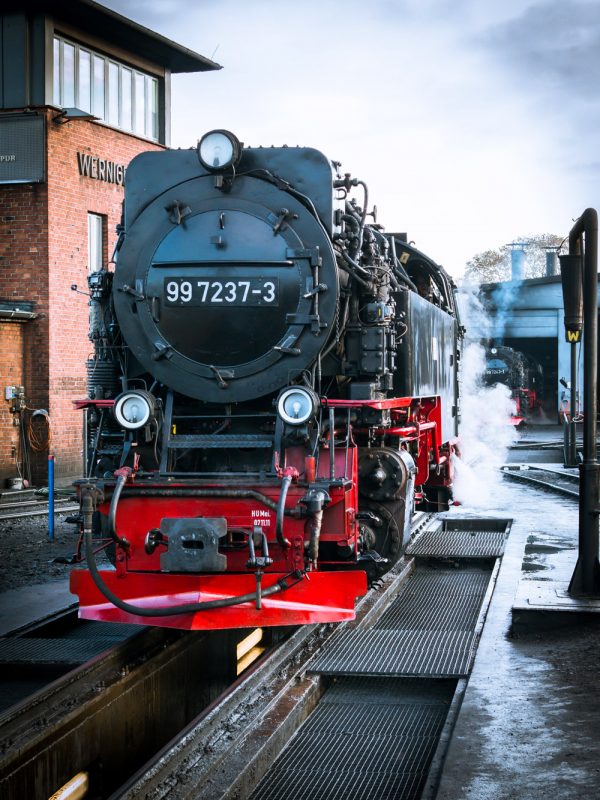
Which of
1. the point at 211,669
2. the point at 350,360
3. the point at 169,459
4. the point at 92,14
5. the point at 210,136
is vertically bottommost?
the point at 211,669

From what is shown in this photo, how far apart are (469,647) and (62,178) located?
41.8 feet

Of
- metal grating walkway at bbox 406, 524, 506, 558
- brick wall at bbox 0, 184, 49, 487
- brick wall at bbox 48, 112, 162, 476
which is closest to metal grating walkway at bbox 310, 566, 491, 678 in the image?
metal grating walkway at bbox 406, 524, 506, 558

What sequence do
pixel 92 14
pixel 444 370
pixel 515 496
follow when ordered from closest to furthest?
pixel 444 370 < pixel 515 496 < pixel 92 14

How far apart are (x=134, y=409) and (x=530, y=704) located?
291cm

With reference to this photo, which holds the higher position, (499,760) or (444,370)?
(444,370)

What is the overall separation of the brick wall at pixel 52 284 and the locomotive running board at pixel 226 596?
425 inches

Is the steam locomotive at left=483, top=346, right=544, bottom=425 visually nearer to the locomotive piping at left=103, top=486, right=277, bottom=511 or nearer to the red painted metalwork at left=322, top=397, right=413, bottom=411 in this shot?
the red painted metalwork at left=322, top=397, right=413, bottom=411

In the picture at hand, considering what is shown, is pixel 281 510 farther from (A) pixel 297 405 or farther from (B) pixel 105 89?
(B) pixel 105 89

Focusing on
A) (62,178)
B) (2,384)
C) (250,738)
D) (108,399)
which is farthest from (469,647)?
(62,178)

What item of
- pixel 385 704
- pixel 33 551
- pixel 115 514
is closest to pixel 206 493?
pixel 115 514

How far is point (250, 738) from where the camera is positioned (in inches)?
186

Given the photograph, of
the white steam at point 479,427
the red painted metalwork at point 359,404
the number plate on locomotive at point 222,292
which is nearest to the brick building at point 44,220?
the white steam at point 479,427

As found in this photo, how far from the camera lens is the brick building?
53.2ft

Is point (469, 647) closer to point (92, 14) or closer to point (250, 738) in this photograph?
point (250, 738)
